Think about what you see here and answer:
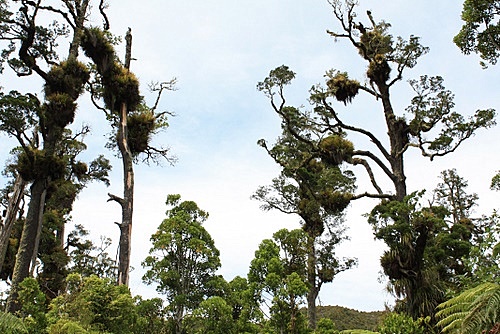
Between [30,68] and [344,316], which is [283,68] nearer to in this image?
[30,68]

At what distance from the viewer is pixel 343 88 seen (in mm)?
14320

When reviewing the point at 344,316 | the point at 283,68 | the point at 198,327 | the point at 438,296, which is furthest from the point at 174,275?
the point at 344,316

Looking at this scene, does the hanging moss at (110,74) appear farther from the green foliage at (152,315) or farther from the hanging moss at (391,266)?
the hanging moss at (391,266)

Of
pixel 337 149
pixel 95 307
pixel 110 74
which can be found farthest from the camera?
pixel 337 149

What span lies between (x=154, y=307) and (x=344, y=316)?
22.4 metres

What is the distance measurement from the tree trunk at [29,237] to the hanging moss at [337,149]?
8.13 meters

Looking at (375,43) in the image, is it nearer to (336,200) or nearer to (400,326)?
(336,200)

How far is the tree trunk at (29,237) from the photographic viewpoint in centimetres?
1037

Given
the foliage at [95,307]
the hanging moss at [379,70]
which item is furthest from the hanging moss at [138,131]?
the hanging moss at [379,70]

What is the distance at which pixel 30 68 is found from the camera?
41.2ft

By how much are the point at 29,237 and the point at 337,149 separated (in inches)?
349

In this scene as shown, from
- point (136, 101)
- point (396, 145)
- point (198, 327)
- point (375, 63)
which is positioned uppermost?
point (375, 63)

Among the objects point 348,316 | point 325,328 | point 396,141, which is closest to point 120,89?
point 396,141

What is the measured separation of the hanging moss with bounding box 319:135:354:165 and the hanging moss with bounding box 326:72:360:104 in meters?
1.68
